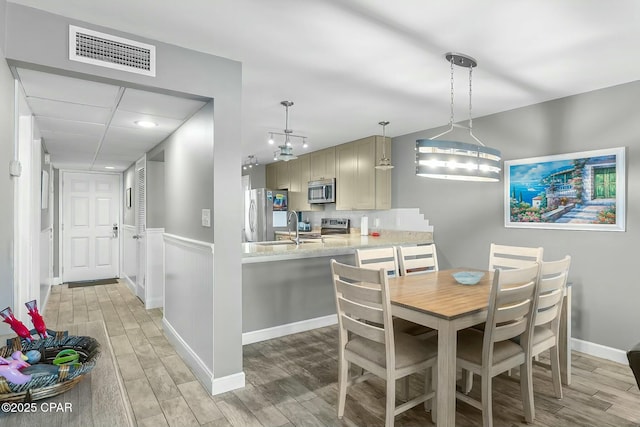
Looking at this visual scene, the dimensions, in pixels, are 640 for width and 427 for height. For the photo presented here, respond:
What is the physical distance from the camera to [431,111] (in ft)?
12.1

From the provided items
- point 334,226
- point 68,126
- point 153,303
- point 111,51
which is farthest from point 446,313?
point 334,226

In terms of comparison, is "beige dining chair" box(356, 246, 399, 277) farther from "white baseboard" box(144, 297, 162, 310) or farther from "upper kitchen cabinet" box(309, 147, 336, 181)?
"white baseboard" box(144, 297, 162, 310)

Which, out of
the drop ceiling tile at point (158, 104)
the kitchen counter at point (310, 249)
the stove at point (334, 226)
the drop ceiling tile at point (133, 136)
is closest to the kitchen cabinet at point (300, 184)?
the stove at point (334, 226)

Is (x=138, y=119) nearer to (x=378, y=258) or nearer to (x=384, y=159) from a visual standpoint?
(x=378, y=258)

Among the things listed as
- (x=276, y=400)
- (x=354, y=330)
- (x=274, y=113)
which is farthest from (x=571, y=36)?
(x=276, y=400)

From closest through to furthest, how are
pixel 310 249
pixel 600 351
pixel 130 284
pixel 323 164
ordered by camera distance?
pixel 600 351 < pixel 310 249 < pixel 130 284 < pixel 323 164

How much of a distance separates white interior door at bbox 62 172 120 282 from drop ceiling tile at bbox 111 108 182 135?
4005mm

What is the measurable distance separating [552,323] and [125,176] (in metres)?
6.66

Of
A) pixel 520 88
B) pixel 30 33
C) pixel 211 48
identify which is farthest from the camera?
pixel 520 88

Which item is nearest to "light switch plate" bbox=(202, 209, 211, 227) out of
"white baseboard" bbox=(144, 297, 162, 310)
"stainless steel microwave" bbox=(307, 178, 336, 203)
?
"white baseboard" bbox=(144, 297, 162, 310)

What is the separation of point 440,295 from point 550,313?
708 millimetres

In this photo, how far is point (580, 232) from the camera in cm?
316

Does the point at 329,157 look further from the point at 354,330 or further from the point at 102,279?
the point at 102,279

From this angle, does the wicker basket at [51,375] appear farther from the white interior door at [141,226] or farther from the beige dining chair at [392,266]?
the white interior door at [141,226]
